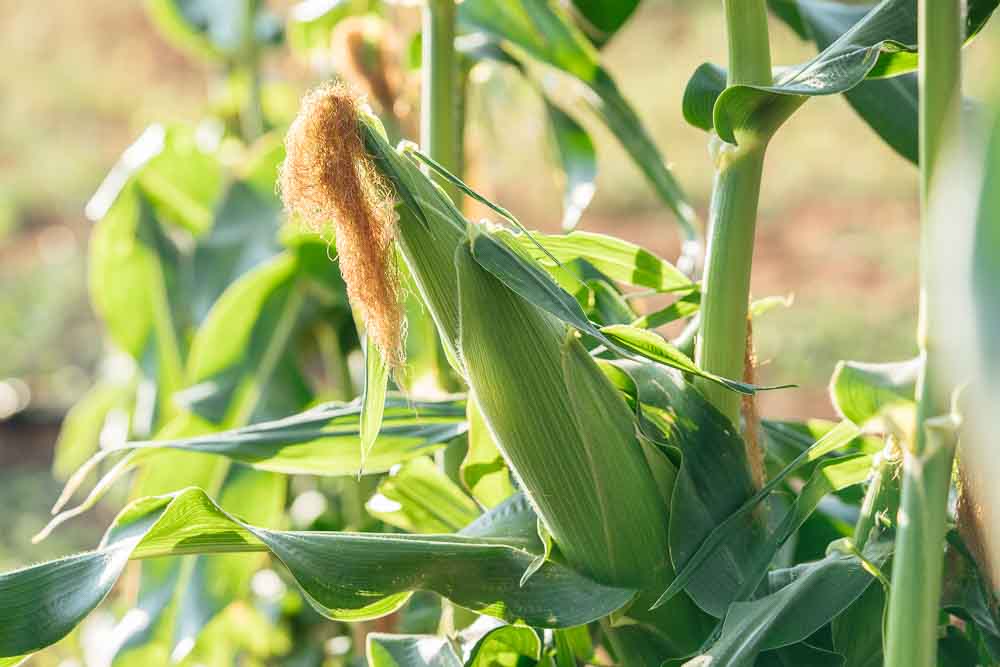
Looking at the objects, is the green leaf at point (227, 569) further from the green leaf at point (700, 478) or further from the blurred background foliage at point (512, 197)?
the blurred background foliage at point (512, 197)

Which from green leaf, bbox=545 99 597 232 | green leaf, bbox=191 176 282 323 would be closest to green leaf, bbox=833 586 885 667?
green leaf, bbox=545 99 597 232

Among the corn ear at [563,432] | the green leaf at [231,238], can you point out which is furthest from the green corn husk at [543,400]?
the green leaf at [231,238]

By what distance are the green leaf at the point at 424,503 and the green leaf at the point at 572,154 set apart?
7.6 inches

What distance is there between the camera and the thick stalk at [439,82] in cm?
40

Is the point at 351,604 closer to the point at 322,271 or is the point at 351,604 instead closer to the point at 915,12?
the point at 915,12

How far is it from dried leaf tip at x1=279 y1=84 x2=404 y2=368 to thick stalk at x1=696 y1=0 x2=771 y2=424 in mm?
87

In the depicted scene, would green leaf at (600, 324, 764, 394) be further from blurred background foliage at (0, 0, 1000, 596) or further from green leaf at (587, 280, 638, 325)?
blurred background foliage at (0, 0, 1000, 596)

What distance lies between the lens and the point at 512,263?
0.82 ft

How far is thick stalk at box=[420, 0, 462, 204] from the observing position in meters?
0.40

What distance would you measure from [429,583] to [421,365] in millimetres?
222

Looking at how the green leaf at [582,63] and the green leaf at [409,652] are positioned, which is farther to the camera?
the green leaf at [582,63]

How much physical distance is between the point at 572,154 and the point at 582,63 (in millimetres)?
81

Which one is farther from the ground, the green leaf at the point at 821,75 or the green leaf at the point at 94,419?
the green leaf at the point at 821,75

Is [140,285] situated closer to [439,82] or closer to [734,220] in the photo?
[439,82]
